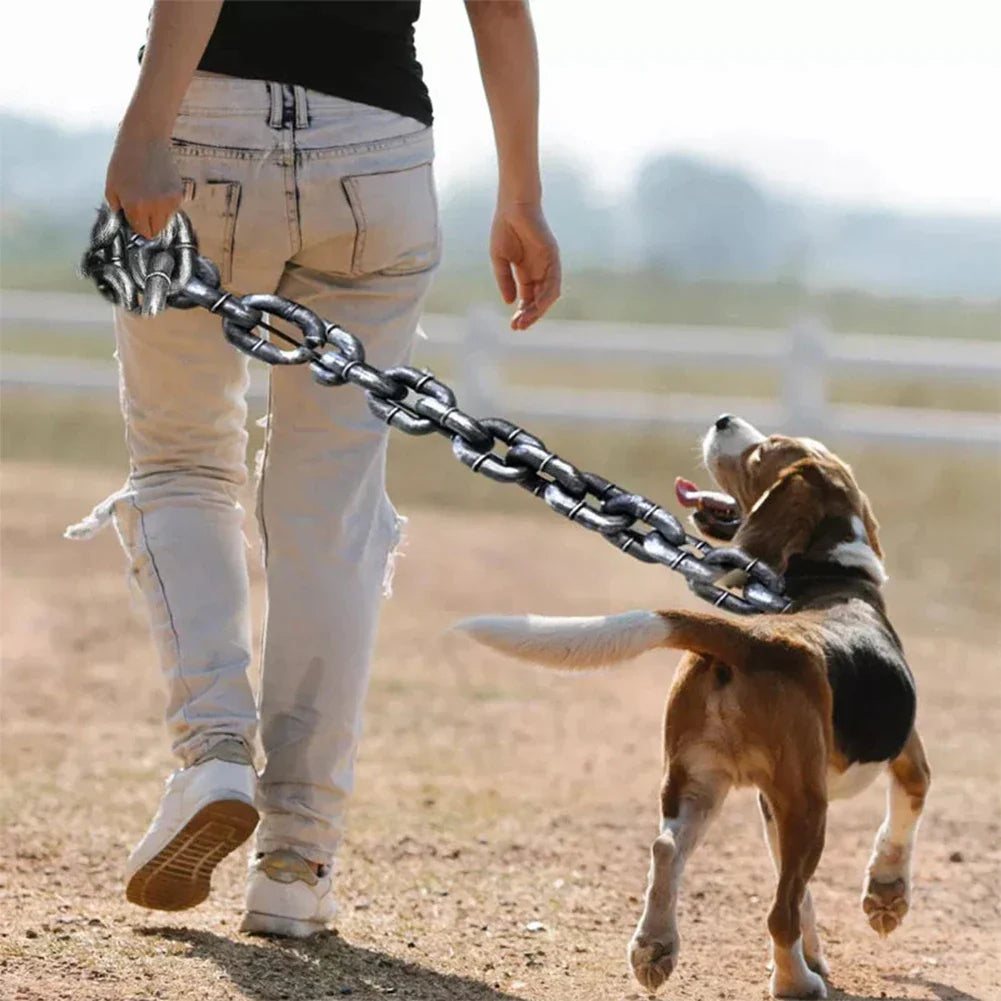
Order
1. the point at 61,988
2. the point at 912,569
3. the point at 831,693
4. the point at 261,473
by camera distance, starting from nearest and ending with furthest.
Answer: the point at 61,988 → the point at 831,693 → the point at 261,473 → the point at 912,569

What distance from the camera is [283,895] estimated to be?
4.01m

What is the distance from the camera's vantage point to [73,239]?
59531 millimetres

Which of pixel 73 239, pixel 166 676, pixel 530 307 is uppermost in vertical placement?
pixel 530 307

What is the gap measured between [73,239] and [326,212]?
57.5m

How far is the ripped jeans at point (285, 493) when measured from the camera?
390 centimetres

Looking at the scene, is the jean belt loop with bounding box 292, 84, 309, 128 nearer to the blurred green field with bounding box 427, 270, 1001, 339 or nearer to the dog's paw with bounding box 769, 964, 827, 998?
the dog's paw with bounding box 769, 964, 827, 998

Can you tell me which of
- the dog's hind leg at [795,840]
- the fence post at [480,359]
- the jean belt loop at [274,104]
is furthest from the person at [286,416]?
the fence post at [480,359]

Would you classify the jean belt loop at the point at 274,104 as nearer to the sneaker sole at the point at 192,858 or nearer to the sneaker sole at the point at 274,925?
the sneaker sole at the point at 192,858

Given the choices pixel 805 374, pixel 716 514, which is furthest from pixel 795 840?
pixel 805 374

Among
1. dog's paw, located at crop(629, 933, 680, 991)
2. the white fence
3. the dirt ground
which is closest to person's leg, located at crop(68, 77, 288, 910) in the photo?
the dirt ground

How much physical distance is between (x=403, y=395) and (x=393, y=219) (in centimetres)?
37

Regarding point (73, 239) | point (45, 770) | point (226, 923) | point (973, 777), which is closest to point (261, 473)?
point (226, 923)

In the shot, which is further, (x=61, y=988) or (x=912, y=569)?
(x=912, y=569)

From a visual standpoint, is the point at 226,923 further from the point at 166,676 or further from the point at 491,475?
the point at 491,475
